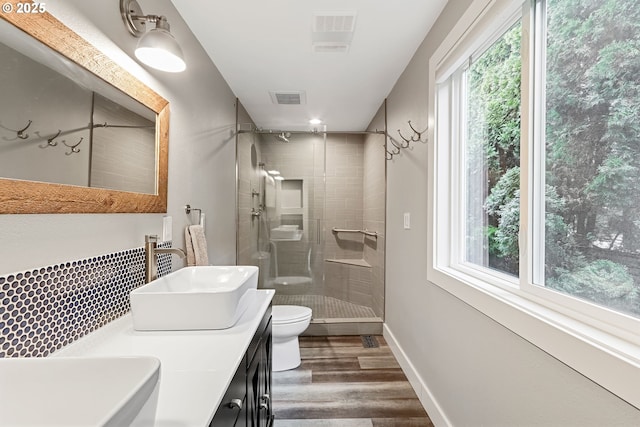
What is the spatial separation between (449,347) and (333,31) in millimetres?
1998

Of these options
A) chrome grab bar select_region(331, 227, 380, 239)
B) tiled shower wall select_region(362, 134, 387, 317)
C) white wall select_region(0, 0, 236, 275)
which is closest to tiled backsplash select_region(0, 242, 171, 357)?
white wall select_region(0, 0, 236, 275)

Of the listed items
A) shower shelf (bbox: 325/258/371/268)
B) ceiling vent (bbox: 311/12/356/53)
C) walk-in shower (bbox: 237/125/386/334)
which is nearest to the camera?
ceiling vent (bbox: 311/12/356/53)

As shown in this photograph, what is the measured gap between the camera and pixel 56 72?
0.89 metres

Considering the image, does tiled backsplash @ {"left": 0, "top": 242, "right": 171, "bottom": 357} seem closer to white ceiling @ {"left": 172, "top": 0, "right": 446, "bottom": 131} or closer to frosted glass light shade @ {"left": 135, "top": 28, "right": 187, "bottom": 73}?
frosted glass light shade @ {"left": 135, "top": 28, "right": 187, "bottom": 73}

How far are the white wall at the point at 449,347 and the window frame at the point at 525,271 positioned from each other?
63mm

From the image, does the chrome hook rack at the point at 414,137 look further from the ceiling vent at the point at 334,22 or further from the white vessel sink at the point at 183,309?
the white vessel sink at the point at 183,309

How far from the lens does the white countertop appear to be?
2.08 feet

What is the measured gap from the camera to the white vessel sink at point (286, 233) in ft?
10.3

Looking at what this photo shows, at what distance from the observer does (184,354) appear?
88 centimetres

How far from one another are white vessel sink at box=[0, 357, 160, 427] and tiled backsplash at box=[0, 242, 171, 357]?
25 cm

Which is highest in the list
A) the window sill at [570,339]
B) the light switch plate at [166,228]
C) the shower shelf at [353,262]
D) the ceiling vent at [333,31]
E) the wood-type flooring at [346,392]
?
the ceiling vent at [333,31]

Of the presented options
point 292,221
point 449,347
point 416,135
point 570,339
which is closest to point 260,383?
point 449,347

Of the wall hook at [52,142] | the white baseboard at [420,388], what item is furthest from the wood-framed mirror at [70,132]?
the white baseboard at [420,388]

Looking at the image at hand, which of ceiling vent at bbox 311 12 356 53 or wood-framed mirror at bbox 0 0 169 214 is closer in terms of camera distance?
wood-framed mirror at bbox 0 0 169 214
